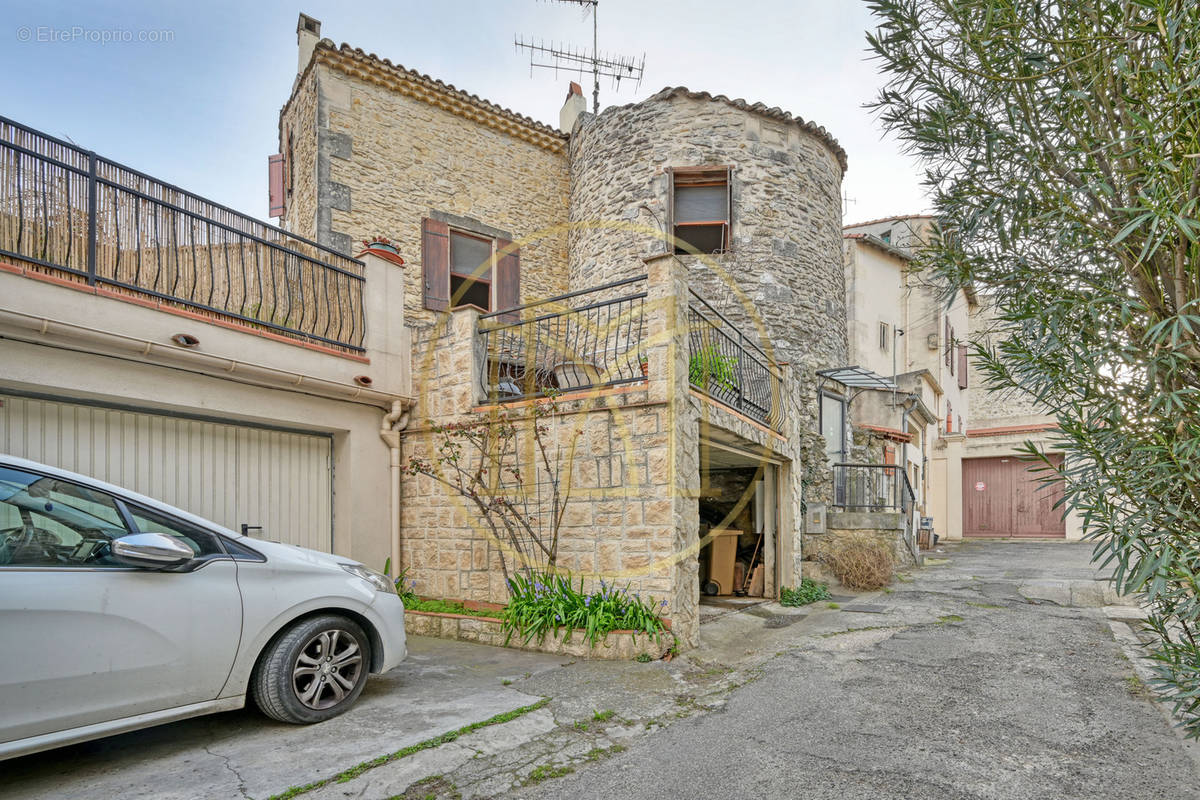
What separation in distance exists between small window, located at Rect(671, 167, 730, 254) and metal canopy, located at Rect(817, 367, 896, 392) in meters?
2.95

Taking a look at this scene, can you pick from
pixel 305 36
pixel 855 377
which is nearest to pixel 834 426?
pixel 855 377

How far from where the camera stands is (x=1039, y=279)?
2.66m

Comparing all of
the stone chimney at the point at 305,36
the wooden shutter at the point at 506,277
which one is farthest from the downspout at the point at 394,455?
the stone chimney at the point at 305,36

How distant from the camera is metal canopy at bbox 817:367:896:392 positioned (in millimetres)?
11797

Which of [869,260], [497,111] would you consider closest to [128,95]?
[497,111]

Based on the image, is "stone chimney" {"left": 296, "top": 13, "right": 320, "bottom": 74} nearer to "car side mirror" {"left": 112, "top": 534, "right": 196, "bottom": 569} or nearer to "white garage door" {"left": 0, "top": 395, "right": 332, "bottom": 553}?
"white garage door" {"left": 0, "top": 395, "right": 332, "bottom": 553}

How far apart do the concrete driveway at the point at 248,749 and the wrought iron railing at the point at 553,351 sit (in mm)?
3057

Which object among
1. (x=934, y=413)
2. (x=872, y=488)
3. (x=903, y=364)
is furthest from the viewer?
(x=934, y=413)

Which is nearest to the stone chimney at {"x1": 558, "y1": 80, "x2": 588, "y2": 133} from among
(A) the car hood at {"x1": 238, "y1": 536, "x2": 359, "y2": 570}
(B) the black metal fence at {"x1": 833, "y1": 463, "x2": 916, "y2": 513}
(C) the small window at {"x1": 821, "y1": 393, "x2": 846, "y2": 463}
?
(C) the small window at {"x1": 821, "y1": 393, "x2": 846, "y2": 463}

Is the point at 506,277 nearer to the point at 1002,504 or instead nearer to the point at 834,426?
the point at 834,426

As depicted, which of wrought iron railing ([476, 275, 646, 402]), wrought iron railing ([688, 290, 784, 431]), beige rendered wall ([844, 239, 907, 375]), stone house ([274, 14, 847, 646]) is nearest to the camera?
stone house ([274, 14, 847, 646])

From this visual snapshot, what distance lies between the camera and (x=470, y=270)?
10773mm

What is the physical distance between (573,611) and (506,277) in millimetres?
6446

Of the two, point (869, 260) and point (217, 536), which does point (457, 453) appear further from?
point (869, 260)
